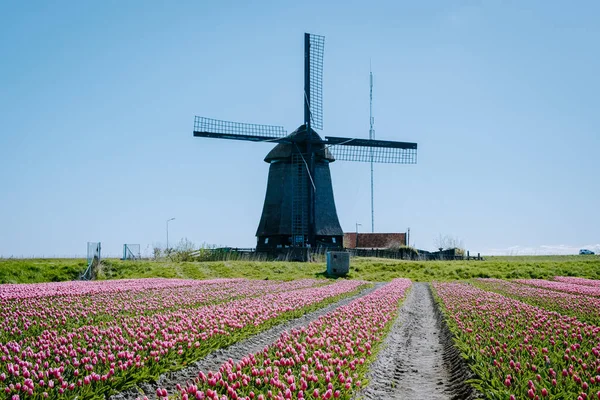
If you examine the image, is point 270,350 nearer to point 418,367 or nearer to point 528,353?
point 418,367

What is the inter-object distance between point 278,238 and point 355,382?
3986 centimetres

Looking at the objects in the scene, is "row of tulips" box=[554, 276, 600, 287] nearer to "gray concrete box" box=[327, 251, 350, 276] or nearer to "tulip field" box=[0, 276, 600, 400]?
"gray concrete box" box=[327, 251, 350, 276]

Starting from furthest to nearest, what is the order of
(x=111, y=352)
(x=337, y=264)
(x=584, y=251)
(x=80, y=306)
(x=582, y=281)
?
(x=584, y=251)
(x=337, y=264)
(x=582, y=281)
(x=80, y=306)
(x=111, y=352)

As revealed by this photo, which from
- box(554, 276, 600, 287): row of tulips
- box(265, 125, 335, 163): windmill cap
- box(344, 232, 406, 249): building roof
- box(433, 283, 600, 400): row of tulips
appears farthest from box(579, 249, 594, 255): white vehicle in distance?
box(433, 283, 600, 400): row of tulips

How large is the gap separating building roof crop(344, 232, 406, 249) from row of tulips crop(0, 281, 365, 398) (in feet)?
186

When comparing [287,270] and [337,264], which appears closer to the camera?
[337,264]

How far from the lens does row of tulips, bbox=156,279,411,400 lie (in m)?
6.72

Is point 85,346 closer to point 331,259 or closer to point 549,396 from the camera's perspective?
point 549,396

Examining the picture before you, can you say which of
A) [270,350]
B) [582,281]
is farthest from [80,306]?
[582,281]

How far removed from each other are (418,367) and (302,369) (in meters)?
3.79

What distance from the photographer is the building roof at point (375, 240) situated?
69.5m

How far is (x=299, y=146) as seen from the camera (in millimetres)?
47031

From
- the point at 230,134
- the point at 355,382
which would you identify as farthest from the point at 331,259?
the point at 355,382

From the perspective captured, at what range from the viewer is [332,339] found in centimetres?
1037
